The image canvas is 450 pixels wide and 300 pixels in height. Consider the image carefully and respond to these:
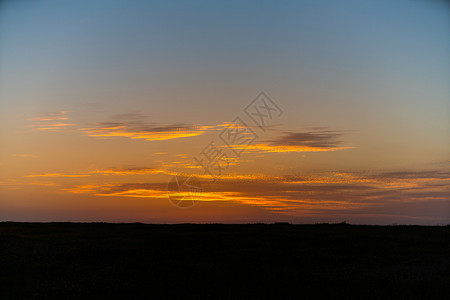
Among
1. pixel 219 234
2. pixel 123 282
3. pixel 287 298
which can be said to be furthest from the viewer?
pixel 219 234

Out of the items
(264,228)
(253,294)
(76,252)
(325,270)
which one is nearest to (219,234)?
(264,228)

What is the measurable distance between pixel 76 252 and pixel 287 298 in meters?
14.4

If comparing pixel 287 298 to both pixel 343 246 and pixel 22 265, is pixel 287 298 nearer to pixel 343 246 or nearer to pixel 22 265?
pixel 343 246

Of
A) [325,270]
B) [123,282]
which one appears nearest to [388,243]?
[325,270]

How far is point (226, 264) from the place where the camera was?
23.2 m

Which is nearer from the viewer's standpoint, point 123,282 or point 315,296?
point 315,296

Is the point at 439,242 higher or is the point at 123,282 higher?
the point at 439,242

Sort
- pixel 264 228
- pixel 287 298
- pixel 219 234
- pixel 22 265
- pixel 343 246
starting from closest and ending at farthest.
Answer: pixel 287 298
pixel 22 265
pixel 343 246
pixel 219 234
pixel 264 228

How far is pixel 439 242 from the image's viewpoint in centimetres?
2981

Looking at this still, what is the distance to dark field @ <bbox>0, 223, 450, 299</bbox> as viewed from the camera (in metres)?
19.0

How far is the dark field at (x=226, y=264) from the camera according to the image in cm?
1895

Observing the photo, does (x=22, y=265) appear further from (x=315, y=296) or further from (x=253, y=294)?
(x=315, y=296)

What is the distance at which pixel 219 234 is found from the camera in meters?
33.9

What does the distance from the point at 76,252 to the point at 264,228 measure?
1552 cm
